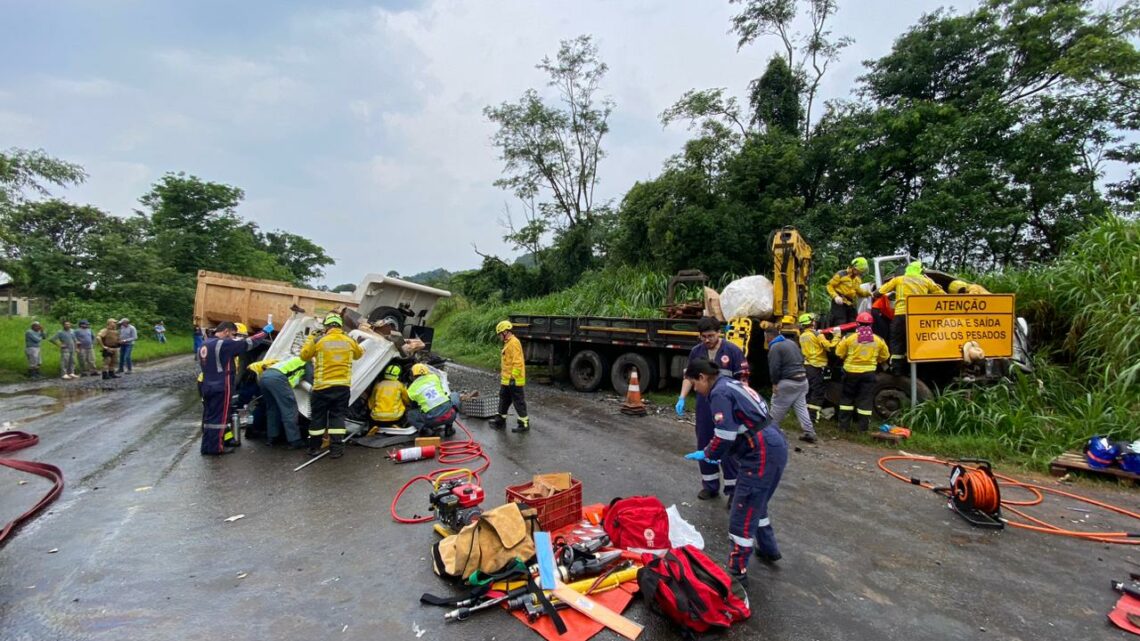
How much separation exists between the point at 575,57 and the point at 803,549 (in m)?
28.2

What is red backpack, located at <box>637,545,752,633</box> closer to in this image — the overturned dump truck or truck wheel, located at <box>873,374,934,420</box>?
truck wheel, located at <box>873,374,934,420</box>

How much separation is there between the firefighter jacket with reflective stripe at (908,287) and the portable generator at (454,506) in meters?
6.24

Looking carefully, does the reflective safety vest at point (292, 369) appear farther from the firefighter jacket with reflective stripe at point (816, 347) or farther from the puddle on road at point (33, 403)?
the firefighter jacket with reflective stripe at point (816, 347)

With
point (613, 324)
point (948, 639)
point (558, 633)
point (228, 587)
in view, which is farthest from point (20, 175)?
point (948, 639)

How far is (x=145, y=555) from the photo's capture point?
359 cm

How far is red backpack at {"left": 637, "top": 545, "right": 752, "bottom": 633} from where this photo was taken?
2643mm

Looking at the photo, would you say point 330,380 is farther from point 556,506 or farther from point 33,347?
point 33,347

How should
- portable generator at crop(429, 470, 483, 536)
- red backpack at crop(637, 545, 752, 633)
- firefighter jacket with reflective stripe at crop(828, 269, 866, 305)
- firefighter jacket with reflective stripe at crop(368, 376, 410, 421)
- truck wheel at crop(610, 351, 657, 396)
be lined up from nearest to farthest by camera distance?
red backpack at crop(637, 545, 752, 633)
portable generator at crop(429, 470, 483, 536)
firefighter jacket with reflective stripe at crop(368, 376, 410, 421)
firefighter jacket with reflective stripe at crop(828, 269, 866, 305)
truck wheel at crop(610, 351, 657, 396)

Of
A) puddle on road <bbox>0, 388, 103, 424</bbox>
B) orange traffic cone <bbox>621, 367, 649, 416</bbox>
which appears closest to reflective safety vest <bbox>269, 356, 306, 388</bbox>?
puddle on road <bbox>0, 388, 103, 424</bbox>

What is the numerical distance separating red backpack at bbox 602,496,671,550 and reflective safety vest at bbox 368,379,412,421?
3.98 m

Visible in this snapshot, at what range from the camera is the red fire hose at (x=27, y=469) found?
161 inches

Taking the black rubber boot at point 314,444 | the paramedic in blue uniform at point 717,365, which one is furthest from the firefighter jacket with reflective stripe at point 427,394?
the paramedic in blue uniform at point 717,365

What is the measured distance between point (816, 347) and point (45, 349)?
19790 millimetres

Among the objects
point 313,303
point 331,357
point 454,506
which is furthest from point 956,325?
point 313,303
